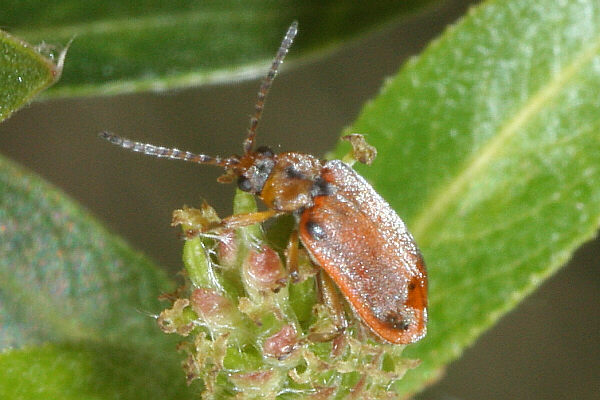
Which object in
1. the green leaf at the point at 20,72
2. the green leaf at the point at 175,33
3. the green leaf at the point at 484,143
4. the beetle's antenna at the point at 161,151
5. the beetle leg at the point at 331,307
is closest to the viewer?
the green leaf at the point at 20,72

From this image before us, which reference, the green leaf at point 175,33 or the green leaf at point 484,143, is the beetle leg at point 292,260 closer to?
the green leaf at point 484,143

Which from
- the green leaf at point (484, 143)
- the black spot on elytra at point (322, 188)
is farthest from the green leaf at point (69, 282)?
the green leaf at point (484, 143)

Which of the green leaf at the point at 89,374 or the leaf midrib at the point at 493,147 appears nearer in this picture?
the green leaf at the point at 89,374

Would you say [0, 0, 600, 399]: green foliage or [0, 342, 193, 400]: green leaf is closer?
[0, 342, 193, 400]: green leaf

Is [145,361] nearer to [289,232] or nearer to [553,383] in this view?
[289,232]

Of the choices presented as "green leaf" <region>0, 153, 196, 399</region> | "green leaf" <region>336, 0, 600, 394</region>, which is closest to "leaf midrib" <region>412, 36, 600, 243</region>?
"green leaf" <region>336, 0, 600, 394</region>

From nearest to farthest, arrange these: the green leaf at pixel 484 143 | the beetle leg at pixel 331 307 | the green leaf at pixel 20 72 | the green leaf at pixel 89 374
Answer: the green leaf at pixel 20 72 → the beetle leg at pixel 331 307 → the green leaf at pixel 89 374 → the green leaf at pixel 484 143

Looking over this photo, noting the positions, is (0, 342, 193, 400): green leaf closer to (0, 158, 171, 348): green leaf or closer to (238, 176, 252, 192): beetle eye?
(0, 158, 171, 348): green leaf

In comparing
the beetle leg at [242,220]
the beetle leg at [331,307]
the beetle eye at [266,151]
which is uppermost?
the beetle eye at [266,151]
